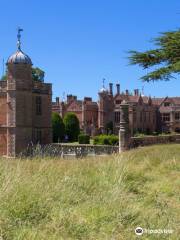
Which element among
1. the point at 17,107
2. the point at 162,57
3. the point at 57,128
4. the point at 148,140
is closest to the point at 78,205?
the point at 162,57

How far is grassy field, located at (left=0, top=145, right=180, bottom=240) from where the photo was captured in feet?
14.0

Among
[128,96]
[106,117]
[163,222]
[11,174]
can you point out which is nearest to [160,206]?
[163,222]

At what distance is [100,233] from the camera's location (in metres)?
4.29

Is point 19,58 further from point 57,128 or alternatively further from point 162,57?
point 162,57

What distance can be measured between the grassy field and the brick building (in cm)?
2633

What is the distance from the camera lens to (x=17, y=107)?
33219 millimetres

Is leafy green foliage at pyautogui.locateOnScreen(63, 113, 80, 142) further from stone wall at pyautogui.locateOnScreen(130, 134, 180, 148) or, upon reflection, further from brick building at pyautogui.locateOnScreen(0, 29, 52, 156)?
stone wall at pyautogui.locateOnScreen(130, 134, 180, 148)

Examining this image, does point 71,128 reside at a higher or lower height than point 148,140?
higher

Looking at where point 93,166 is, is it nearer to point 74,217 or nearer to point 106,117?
point 74,217

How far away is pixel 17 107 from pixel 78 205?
28648 mm

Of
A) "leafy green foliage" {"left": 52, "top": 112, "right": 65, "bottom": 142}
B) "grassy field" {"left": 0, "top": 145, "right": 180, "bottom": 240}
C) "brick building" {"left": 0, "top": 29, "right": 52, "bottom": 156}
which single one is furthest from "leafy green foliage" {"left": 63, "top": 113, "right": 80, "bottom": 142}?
"grassy field" {"left": 0, "top": 145, "right": 180, "bottom": 240}

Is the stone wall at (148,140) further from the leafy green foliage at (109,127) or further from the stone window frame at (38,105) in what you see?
the leafy green foliage at (109,127)

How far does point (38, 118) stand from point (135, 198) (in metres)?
29.8

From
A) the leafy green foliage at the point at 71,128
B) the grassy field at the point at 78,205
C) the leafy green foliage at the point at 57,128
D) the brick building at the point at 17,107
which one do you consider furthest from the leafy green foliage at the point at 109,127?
the grassy field at the point at 78,205
